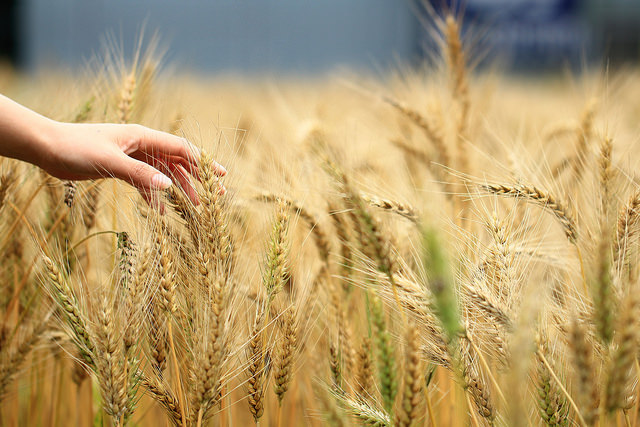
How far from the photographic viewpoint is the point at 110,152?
2.86 ft

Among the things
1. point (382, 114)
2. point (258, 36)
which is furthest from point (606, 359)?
point (258, 36)

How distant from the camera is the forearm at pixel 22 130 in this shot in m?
0.86

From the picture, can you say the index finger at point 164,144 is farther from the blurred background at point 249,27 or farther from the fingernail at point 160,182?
the blurred background at point 249,27

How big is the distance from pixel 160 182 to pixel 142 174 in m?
0.04

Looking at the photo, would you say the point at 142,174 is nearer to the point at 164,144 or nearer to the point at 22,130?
the point at 164,144

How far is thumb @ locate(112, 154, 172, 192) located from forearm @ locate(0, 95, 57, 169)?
0.45ft

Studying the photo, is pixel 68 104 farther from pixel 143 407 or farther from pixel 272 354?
pixel 272 354

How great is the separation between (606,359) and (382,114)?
1.88 metres

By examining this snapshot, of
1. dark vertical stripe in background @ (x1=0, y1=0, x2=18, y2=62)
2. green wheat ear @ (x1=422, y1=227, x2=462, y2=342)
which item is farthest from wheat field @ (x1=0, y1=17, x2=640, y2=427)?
dark vertical stripe in background @ (x1=0, y1=0, x2=18, y2=62)

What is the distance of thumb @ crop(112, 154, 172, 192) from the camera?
86 cm

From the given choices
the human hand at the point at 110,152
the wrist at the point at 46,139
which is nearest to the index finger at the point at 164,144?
the human hand at the point at 110,152

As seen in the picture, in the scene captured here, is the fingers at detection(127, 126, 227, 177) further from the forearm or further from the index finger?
the forearm

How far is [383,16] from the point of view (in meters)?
17.5

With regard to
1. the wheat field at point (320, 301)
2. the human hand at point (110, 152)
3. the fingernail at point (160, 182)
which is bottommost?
the wheat field at point (320, 301)
